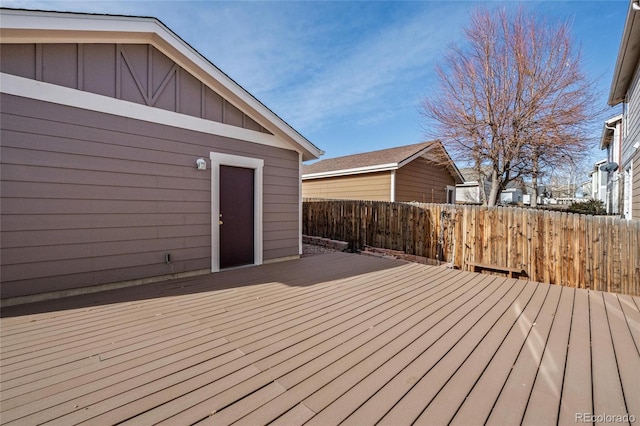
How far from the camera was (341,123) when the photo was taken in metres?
17.0

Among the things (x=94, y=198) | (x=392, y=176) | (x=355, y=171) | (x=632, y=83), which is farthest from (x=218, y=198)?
(x=632, y=83)

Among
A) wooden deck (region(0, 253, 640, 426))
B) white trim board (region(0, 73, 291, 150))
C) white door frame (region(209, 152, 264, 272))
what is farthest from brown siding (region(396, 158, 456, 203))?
wooden deck (region(0, 253, 640, 426))

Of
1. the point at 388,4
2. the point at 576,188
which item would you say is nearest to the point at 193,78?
the point at 388,4

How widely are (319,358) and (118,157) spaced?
402cm

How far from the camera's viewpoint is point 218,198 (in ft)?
17.3

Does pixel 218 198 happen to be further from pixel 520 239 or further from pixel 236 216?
pixel 520 239

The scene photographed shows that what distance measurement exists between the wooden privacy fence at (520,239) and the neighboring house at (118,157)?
378 centimetres

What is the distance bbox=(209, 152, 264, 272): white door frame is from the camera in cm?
521

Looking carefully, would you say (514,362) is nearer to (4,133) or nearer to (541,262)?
(541,262)

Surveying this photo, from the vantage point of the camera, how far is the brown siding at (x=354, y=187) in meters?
11.0

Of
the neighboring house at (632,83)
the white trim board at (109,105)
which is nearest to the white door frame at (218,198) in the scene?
the white trim board at (109,105)

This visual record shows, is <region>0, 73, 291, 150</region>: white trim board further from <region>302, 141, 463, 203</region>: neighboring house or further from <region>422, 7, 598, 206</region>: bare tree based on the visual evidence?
<region>422, 7, 598, 206</region>: bare tree

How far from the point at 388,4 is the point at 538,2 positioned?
523 centimetres

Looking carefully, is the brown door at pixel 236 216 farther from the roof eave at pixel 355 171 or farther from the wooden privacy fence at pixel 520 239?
the roof eave at pixel 355 171
